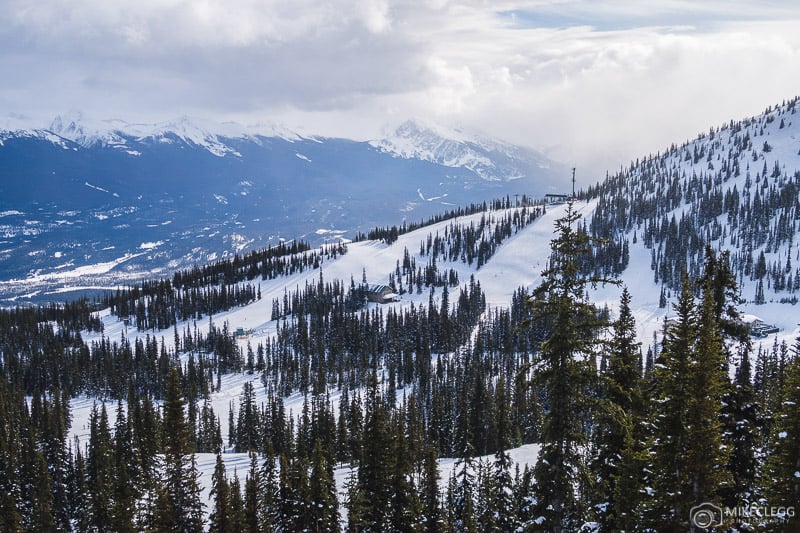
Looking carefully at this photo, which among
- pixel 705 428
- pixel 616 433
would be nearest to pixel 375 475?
pixel 616 433

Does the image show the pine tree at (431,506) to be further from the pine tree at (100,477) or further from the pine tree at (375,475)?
the pine tree at (100,477)

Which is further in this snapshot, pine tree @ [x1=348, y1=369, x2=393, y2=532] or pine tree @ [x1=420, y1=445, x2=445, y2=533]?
pine tree @ [x1=420, y1=445, x2=445, y2=533]

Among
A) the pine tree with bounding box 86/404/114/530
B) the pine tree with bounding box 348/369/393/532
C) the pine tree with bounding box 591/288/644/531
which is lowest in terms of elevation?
the pine tree with bounding box 86/404/114/530

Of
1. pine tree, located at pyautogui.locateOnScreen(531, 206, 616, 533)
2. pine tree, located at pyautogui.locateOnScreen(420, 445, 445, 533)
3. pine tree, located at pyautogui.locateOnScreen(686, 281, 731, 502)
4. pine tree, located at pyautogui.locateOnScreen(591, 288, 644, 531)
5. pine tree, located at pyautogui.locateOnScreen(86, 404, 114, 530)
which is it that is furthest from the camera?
pine tree, located at pyautogui.locateOnScreen(86, 404, 114, 530)

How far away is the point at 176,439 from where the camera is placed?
1438 inches

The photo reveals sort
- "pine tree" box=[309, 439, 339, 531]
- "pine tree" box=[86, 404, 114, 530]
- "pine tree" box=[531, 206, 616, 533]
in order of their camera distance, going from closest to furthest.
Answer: "pine tree" box=[531, 206, 616, 533] → "pine tree" box=[309, 439, 339, 531] → "pine tree" box=[86, 404, 114, 530]

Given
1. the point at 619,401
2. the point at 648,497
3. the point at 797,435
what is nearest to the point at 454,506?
the point at 619,401

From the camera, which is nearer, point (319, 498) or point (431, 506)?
Result: point (319, 498)

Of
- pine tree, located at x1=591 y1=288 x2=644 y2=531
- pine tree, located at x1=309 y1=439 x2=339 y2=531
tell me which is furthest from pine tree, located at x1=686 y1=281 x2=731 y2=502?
pine tree, located at x1=309 y1=439 x2=339 y2=531

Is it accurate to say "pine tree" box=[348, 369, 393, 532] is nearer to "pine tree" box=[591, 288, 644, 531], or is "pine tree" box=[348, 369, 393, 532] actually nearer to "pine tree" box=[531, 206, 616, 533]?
"pine tree" box=[591, 288, 644, 531]

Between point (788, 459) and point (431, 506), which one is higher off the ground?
point (788, 459)

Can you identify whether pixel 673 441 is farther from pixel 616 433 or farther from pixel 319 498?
pixel 319 498

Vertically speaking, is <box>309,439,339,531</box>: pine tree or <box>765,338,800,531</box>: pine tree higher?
<box>765,338,800,531</box>: pine tree

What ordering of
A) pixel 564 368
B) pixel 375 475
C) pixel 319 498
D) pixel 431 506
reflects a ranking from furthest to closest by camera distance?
pixel 431 506 → pixel 319 498 → pixel 375 475 → pixel 564 368
